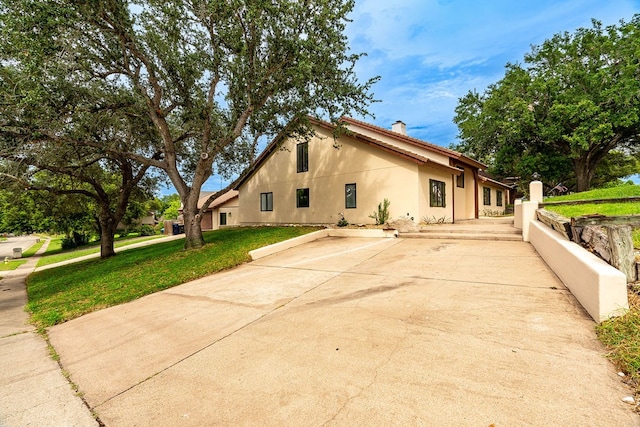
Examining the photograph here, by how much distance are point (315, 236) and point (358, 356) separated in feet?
32.5

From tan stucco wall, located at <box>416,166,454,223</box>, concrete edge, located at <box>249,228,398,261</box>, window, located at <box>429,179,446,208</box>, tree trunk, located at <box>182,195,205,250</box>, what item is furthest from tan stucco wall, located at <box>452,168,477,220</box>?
tree trunk, located at <box>182,195,205,250</box>

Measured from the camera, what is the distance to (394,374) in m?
2.73

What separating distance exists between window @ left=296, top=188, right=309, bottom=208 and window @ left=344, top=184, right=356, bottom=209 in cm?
276

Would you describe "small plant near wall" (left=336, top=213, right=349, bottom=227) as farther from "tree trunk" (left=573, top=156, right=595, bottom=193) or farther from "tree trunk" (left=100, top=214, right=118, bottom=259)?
"tree trunk" (left=573, top=156, right=595, bottom=193)

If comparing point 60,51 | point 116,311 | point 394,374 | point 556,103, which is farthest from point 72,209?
point 556,103

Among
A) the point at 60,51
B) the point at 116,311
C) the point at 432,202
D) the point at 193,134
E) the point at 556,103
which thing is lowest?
the point at 116,311

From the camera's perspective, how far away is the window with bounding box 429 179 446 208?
45.7 feet

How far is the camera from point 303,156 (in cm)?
1756

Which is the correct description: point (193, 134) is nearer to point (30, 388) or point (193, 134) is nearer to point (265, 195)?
point (265, 195)

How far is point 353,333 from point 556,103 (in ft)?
74.8

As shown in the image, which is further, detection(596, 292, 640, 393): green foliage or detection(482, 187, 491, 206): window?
detection(482, 187, 491, 206): window

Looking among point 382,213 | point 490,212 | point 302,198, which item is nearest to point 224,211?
point 302,198

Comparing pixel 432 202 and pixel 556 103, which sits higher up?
pixel 556 103

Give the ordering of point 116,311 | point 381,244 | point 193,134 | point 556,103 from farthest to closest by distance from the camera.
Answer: point 556,103, point 193,134, point 381,244, point 116,311
